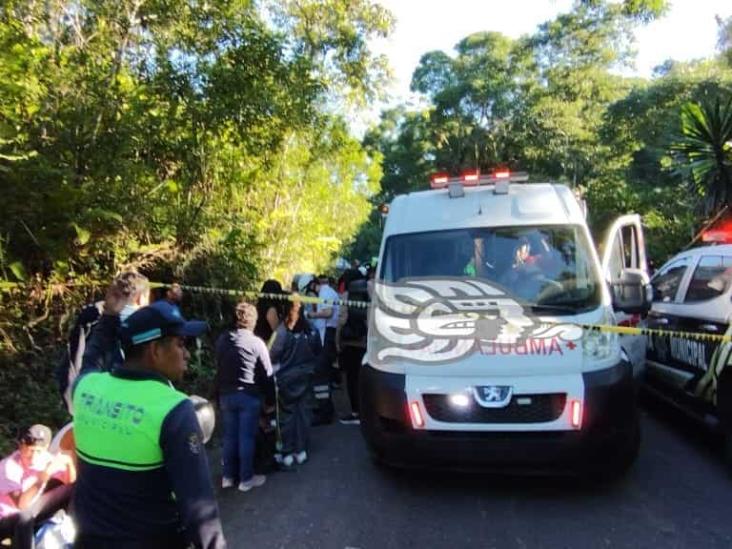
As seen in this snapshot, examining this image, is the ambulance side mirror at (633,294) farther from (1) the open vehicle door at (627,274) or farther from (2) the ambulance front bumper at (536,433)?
(2) the ambulance front bumper at (536,433)

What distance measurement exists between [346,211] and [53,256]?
40.6ft

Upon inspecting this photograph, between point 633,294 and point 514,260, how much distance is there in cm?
95

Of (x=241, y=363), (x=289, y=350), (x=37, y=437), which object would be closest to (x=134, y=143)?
(x=289, y=350)

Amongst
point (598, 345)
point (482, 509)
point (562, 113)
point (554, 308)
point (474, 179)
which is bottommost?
point (482, 509)

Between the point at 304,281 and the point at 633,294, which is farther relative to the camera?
the point at 304,281

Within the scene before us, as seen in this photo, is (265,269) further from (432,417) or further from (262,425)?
(432,417)

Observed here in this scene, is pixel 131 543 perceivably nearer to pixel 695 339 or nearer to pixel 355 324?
pixel 695 339

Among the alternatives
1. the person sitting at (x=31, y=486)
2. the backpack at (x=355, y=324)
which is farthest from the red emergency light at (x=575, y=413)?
the person sitting at (x=31, y=486)

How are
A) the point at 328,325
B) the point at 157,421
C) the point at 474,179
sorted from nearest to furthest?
the point at 157,421
the point at 474,179
the point at 328,325

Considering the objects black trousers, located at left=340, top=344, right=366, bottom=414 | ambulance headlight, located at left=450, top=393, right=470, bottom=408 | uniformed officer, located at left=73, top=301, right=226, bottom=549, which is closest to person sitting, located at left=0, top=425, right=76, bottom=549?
uniformed officer, located at left=73, top=301, right=226, bottom=549

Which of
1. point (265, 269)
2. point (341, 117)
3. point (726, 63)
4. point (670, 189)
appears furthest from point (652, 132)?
point (265, 269)

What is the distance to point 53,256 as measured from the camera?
6.72 meters

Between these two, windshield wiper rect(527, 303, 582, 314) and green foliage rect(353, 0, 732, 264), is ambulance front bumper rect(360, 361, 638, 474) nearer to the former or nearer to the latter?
windshield wiper rect(527, 303, 582, 314)

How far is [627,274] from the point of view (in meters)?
5.23
